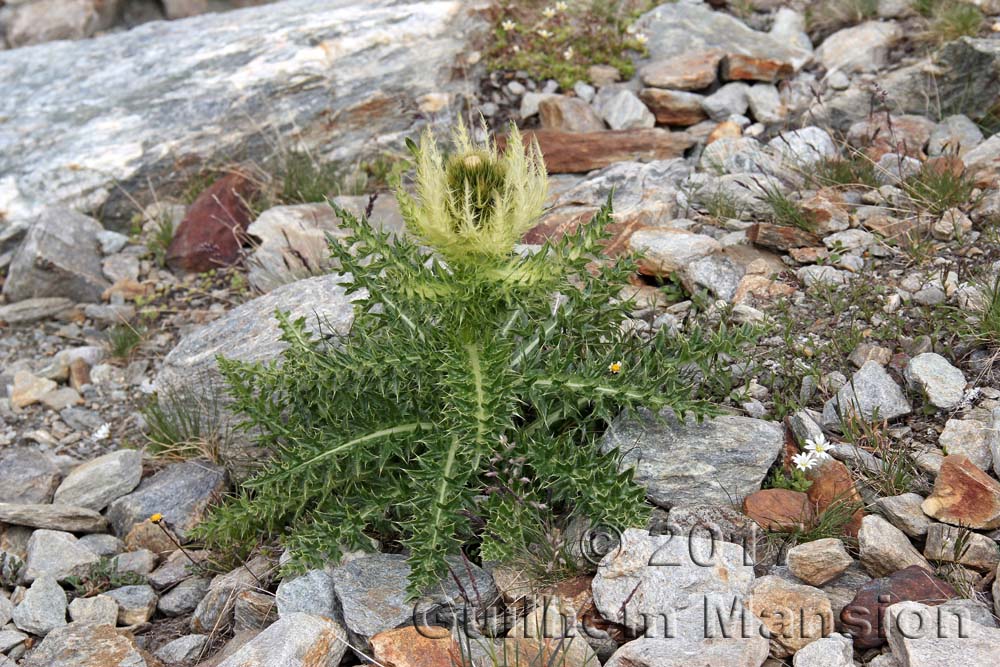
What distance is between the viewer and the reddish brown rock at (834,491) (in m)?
3.03

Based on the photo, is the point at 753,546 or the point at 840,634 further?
the point at 753,546

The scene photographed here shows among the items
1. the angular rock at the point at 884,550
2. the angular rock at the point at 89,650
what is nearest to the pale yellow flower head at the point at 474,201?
the angular rock at the point at 884,550

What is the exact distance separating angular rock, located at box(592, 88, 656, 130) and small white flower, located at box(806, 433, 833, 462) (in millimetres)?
3339

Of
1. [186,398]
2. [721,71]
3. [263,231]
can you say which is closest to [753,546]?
[186,398]

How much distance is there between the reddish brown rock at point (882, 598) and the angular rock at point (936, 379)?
0.86 metres

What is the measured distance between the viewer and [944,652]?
7.86ft

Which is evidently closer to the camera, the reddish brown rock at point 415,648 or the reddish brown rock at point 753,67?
the reddish brown rock at point 415,648

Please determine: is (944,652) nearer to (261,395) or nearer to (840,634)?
(840,634)

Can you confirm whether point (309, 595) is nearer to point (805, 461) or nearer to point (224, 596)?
point (224, 596)

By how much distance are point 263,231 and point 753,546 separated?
12.0ft

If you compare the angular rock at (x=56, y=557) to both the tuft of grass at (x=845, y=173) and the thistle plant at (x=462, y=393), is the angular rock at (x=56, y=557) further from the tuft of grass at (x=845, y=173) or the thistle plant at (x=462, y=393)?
the tuft of grass at (x=845, y=173)

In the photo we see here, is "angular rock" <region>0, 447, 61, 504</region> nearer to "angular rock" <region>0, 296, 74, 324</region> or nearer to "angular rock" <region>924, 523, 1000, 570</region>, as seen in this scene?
"angular rock" <region>0, 296, 74, 324</region>

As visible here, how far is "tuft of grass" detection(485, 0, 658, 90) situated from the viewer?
6750mm

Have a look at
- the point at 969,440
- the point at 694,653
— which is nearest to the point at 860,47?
the point at 969,440
